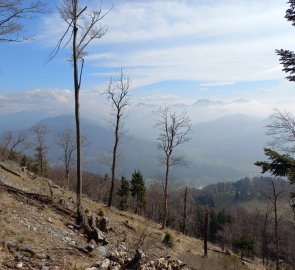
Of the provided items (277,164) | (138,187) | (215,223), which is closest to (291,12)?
(277,164)

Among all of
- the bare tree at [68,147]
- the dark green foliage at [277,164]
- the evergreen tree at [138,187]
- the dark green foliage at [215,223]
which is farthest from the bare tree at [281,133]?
the dark green foliage at [215,223]

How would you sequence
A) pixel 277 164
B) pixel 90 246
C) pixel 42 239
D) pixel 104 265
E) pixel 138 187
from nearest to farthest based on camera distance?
pixel 104 265 → pixel 277 164 → pixel 42 239 → pixel 90 246 → pixel 138 187

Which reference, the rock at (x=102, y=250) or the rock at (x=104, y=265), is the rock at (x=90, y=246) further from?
the rock at (x=104, y=265)

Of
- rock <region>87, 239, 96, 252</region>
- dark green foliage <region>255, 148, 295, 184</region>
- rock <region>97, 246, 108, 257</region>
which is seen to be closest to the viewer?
dark green foliage <region>255, 148, 295, 184</region>

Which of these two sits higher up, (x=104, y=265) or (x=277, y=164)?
(x=277, y=164)

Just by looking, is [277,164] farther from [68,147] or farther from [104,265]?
[68,147]

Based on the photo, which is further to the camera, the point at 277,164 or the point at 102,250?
the point at 102,250

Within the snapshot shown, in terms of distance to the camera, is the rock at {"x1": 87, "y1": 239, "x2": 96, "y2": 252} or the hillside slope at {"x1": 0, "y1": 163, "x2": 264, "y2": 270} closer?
the hillside slope at {"x1": 0, "y1": 163, "x2": 264, "y2": 270}

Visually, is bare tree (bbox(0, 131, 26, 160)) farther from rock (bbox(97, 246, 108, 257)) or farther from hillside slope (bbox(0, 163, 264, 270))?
rock (bbox(97, 246, 108, 257))

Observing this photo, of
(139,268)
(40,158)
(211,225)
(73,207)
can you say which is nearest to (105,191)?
(211,225)

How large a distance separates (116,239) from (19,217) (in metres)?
4.89

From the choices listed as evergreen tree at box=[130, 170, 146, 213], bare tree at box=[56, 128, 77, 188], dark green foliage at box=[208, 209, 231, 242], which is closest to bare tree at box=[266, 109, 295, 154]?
bare tree at box=[56, 128, 77, 188]

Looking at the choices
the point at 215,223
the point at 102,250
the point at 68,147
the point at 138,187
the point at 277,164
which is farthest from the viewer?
the point at 215,223

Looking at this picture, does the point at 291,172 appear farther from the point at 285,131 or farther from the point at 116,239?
the point at 116,239
